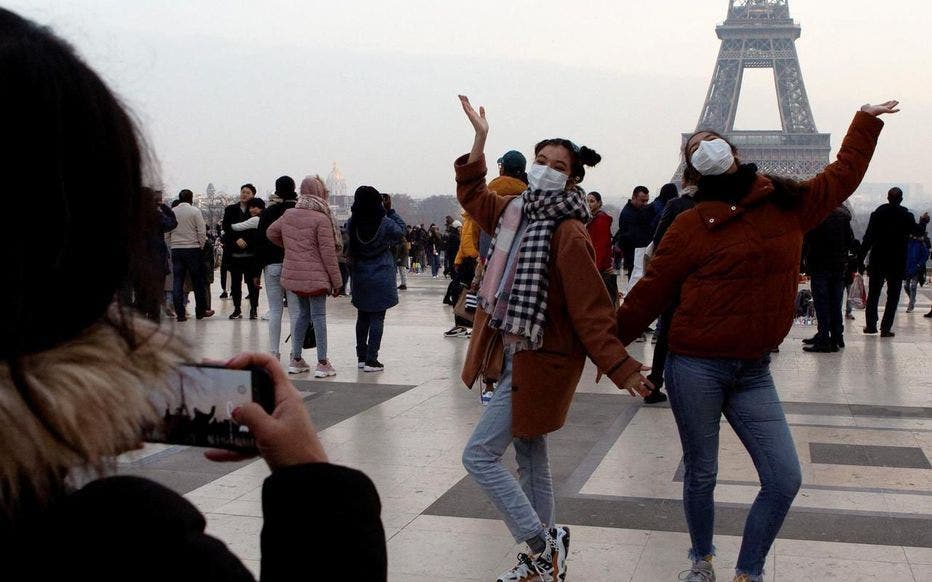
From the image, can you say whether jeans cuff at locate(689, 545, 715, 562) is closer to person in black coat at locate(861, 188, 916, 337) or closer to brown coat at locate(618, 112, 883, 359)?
brown coat at locate(618, 112, 883, 359)

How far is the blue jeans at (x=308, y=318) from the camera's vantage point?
31.6 ft

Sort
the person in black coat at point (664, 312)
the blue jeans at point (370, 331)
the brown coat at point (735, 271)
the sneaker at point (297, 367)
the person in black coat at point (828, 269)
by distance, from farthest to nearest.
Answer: the person in black coat at point (828, 269) → the blue jeans at point (370, 331) → the sneaker at point (297, 367) → the person in black coat at point (664, 312) → the brown coat at point (735, 271)

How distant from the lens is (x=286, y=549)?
3.97 ft

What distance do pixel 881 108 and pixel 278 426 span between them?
143 inches

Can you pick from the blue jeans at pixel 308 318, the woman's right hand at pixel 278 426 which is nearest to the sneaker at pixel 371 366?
the blue jeans at pixel 308 318

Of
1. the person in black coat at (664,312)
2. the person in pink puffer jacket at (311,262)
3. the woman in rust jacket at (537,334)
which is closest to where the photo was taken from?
the woman in rust jacket at (537,334)

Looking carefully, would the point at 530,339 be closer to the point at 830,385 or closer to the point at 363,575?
the point at 363,575

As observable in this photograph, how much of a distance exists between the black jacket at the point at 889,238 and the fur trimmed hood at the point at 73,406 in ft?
43.8

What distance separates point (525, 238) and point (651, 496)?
6.28ft

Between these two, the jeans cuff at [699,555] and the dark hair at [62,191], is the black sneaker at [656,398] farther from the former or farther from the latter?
the dark hair at [62,191]

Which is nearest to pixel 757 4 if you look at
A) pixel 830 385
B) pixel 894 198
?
pixel 894 198

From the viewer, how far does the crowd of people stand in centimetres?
98

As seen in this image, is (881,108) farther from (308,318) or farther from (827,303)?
(827,303)

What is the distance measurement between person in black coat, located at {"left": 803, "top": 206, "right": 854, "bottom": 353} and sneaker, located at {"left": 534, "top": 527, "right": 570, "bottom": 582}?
809 centimetres
